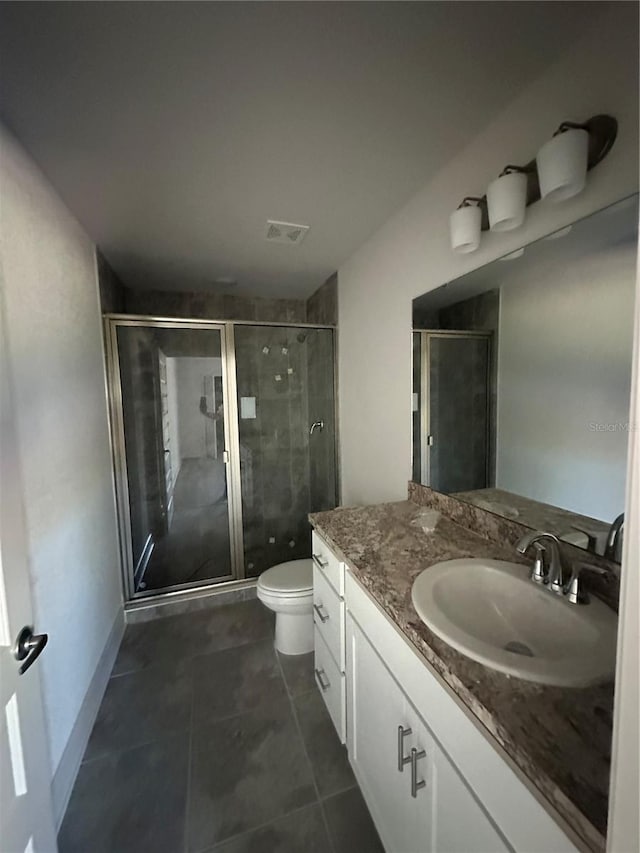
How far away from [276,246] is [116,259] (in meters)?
1.07

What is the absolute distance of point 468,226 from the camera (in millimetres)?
1194

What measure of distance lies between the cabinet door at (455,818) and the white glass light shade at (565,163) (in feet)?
4.56

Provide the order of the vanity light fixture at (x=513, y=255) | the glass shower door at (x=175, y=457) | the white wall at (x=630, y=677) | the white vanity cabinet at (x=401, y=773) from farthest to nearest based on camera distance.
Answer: the glass shower door at (x=175, y=457) → the vanity light fixture at (x=513, y=255) → the white vanity cabinet at (x=401, y=773) → the white wall at (x=630, y=677)

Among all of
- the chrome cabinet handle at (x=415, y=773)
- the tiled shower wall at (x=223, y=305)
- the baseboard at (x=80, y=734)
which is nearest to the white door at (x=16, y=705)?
the baseboard at (x=80, y=734)

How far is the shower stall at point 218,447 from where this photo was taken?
94.7 inches

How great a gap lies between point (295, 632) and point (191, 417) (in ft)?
5.69

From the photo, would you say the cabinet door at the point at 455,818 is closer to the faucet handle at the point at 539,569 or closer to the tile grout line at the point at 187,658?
the faucet handle at the point at 539,569

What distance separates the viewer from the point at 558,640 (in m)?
0.83

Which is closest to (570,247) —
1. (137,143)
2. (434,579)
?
(434,579)

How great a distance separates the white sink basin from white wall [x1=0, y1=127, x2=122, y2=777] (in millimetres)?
1303

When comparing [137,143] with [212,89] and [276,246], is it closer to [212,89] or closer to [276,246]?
[212,89]

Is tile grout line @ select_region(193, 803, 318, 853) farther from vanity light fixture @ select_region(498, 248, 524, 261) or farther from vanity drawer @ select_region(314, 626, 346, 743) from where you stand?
vanity light fixture @ select_region(498, 248, 524, 261)

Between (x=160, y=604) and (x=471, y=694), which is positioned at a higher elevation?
(x=471, y=694)

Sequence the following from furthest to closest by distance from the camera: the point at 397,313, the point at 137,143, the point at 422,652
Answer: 1. the point at 397,313
2. the point at 137,143
3. the point at 422,652
